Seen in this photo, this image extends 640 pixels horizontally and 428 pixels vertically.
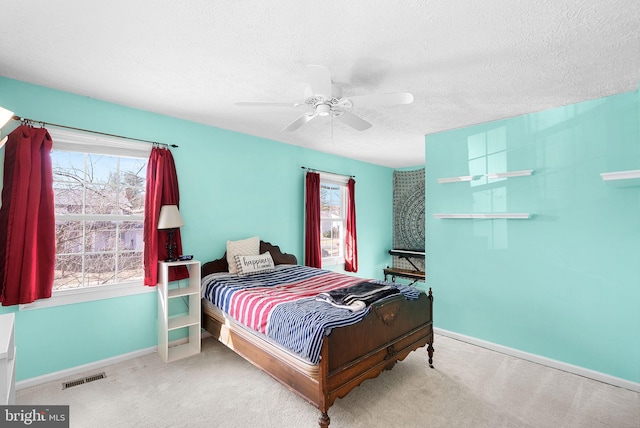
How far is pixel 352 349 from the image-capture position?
85.9 inches

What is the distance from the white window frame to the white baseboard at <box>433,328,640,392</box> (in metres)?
3.66

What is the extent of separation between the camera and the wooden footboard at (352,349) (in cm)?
202

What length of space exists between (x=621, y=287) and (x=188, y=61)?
4138 millimetres

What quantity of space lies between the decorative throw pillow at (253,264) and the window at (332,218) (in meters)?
1.52

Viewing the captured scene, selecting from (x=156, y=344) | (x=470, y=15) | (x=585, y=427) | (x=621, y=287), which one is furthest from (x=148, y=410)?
(x=621, y=287)

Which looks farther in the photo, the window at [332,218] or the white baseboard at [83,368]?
the window at [332,218]

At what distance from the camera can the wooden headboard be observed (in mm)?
3654

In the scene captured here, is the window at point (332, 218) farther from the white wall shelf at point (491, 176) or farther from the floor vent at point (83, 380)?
the floor vent at point (83, 380)

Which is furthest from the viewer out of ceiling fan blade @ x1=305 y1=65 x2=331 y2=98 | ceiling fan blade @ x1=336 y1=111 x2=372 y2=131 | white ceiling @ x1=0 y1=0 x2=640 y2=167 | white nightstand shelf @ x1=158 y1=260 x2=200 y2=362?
white nightstand shelf @ x1=158 y1=260 x2=200 y2=362

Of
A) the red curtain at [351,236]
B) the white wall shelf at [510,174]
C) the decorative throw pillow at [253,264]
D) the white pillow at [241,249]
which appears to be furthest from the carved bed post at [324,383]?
the red curtain at [351,236]

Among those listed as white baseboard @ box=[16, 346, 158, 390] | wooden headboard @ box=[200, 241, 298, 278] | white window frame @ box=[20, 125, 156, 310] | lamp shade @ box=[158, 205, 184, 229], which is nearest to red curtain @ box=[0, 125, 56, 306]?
white window frame @ box=[20, 125, 156, 310]

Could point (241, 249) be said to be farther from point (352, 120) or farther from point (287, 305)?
point (352, 120)

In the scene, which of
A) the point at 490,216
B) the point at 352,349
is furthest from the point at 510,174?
the point at 352,349

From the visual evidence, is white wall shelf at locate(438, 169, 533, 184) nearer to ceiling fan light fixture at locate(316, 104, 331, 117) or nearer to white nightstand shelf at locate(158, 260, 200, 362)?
ceiling fan light fixture at locate(316, 104, 331, 117)
